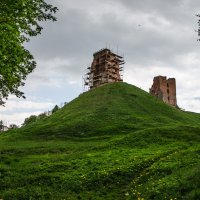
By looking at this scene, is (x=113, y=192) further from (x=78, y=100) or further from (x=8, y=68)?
(x=78, y=100)

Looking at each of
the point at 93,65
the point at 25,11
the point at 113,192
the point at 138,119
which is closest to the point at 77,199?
the point at 113,192

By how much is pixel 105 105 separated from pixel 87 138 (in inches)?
1079

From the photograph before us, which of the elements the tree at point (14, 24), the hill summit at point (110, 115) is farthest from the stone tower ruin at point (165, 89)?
the tree at point (14, 24)

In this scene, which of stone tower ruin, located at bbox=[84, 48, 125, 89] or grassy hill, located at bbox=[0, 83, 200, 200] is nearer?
grassy hill, located at bbox=[0, 83, 200, 200]

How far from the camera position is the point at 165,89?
142 metres

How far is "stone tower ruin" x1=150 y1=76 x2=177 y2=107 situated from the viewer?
141 meters

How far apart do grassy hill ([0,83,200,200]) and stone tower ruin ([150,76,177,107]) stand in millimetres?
64609

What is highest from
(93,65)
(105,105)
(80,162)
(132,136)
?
(93,65)

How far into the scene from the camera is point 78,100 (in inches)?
4040

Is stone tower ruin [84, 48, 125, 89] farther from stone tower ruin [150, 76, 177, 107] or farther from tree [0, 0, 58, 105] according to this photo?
tree [0, 0, 58, 105]

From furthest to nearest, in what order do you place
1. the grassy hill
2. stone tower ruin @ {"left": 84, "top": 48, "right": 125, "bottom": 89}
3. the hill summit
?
stone tower ruin @ {"left": 84, "top": 48, "right": 125, "bottom": 89}, the hill summit, the grassy hill

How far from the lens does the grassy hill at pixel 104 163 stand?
2252 centimetres

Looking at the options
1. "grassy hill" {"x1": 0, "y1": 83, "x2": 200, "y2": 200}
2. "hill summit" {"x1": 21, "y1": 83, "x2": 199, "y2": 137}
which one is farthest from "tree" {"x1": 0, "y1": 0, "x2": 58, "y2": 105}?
"hill summit" {"x1": 21, "y1": 83, "x2": 199, "y2": 137}

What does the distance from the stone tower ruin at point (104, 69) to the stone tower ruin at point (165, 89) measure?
1465 centimetres
